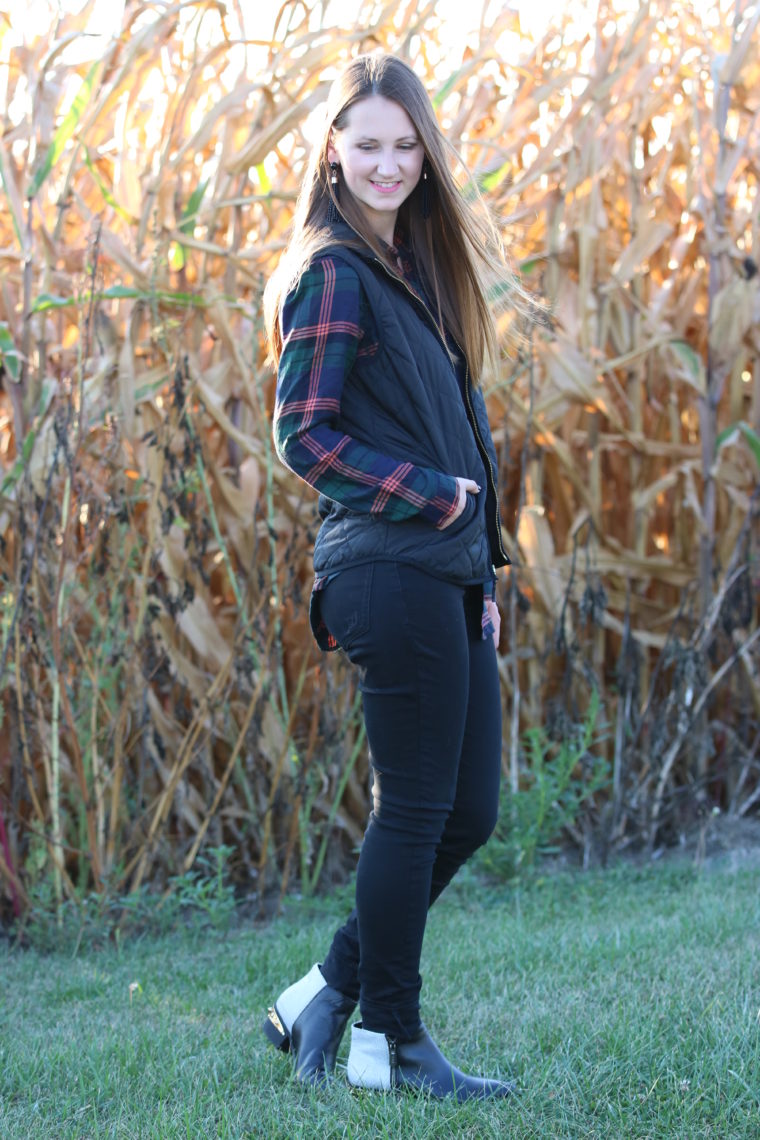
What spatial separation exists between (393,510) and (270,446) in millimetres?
1593

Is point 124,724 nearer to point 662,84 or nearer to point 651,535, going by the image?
point 651,535

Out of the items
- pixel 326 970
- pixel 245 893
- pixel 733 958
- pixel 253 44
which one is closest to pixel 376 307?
pixel 326 970

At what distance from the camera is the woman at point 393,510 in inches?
75.4

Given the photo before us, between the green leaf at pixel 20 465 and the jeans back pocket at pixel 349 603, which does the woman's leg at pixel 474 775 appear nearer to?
the jeans back pocket at pixel 349 603

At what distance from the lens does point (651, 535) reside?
14.4ft

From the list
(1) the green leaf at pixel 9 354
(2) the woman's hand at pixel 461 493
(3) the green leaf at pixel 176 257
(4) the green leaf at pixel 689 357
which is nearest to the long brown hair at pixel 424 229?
(2) the woman's hand at pixel 461 493

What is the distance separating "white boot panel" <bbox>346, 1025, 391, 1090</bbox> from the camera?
6.67 feet

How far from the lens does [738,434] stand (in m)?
3.95

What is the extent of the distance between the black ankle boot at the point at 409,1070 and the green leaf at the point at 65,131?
2.34 m

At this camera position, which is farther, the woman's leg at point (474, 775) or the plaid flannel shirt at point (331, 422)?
the woman's leg at point (474, 775)

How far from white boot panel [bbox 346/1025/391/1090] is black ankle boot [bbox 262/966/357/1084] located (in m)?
0.09

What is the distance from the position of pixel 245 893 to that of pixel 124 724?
2.44 ft

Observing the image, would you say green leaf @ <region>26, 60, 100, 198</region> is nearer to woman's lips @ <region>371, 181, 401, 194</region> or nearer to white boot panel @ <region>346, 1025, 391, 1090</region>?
woman's lips @ <region>371, 181, 401, 194</region>

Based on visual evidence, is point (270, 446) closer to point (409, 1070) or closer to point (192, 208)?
point (192, 208)
